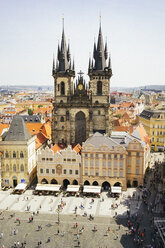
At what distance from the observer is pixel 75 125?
3543 inches

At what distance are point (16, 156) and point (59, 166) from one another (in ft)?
40.2

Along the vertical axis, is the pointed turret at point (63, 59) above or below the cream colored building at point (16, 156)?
above

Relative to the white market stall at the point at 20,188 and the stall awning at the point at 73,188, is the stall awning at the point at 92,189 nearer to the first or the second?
the stall awning at the point at 73,188

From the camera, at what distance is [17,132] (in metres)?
76.1

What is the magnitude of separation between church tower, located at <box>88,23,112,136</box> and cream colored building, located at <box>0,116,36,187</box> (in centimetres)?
2475

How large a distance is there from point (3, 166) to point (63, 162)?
16.9 meters

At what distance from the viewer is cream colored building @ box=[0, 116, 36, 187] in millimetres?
74812

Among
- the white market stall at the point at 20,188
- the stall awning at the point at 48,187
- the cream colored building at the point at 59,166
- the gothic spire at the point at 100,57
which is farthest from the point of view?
the gothic spire at the point at 100,57

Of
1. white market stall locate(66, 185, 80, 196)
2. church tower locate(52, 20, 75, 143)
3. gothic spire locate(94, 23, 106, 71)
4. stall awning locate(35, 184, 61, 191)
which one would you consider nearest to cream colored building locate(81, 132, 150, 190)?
white market stall locate(66, 185, 80, 196)

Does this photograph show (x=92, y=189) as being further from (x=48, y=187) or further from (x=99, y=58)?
(x=99, y=58)

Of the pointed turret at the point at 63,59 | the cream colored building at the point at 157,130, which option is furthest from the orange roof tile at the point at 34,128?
the cream colored building at the point at 157,130

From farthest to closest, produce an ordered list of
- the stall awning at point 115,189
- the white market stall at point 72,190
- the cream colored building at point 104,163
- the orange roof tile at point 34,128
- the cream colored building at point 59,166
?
the orange roof tile at point 34,128 → the cream colored building at point 59,166 → the cream colored building at point 104,163 → the white market stall at point 72,190 → the stall awning at point 115,189

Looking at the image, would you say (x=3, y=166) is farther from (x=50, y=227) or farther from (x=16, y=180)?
(x=50, y=227)

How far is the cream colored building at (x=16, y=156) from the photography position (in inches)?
2945
